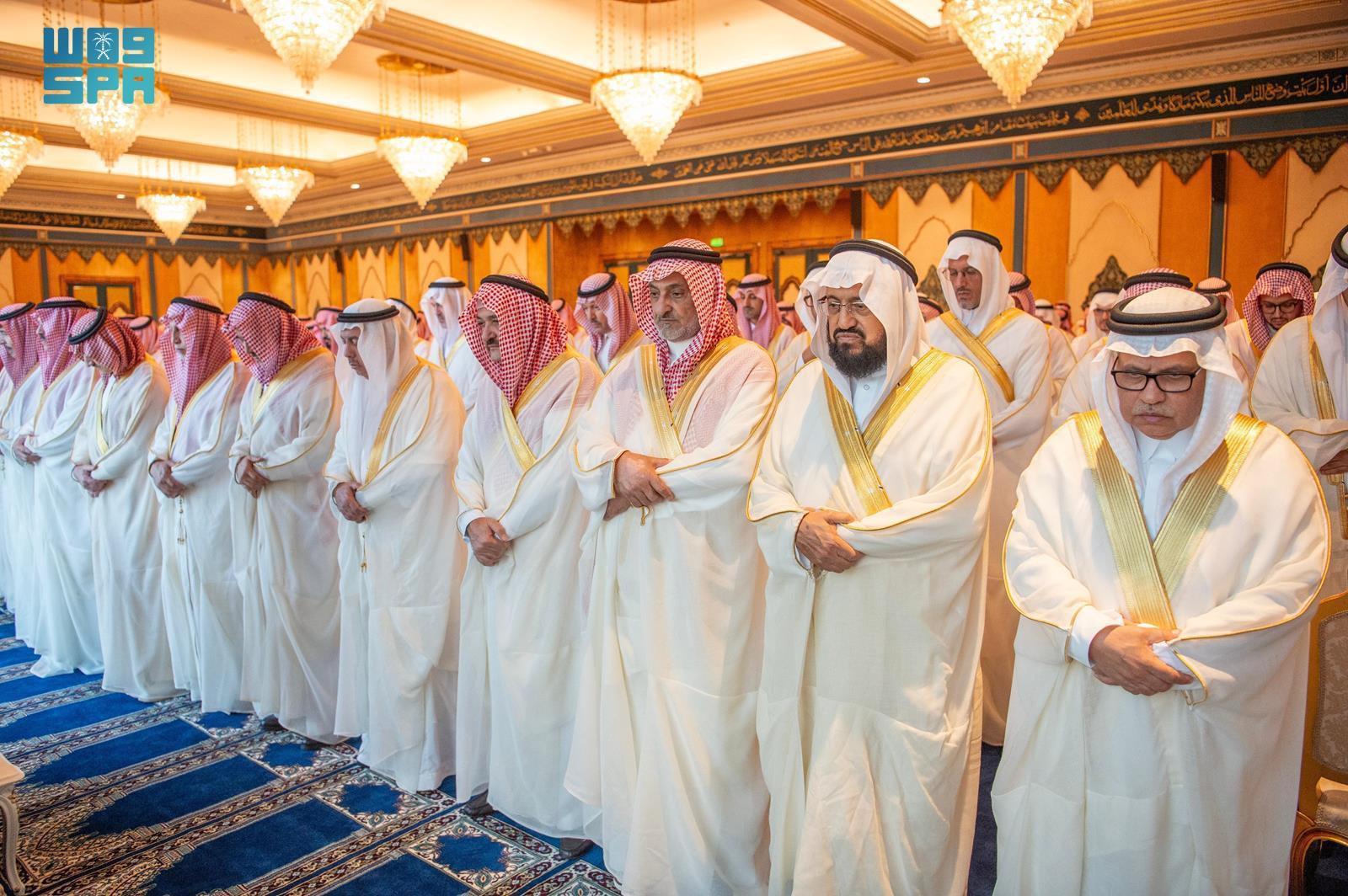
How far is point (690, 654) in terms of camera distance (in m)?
2.77

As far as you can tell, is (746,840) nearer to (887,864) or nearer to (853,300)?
(887,864)

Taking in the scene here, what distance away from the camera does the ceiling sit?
289 inches

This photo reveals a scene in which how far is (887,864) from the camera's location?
236 centimetres

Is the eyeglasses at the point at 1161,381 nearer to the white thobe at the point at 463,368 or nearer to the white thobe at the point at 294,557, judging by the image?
the white thobe at the point at 294,557

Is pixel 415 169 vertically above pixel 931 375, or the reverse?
pixel 415 169

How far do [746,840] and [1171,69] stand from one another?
7.80m

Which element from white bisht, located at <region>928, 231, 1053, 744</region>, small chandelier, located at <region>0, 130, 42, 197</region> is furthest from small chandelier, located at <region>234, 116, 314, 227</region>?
white bisht, located at <region>928, 231, 1053, 744</region>

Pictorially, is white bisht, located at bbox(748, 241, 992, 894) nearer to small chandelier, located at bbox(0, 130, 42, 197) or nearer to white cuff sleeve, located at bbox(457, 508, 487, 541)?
white cuff sleeve, located at bbox(457, 508, 487, 541)

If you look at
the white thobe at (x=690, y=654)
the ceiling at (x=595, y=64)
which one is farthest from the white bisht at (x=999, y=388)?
the ceiling at (x=595, y=64)

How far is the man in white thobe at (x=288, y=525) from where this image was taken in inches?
162

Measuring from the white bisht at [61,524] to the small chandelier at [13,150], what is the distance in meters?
4.71

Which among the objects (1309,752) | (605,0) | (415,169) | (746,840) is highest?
(605,0)

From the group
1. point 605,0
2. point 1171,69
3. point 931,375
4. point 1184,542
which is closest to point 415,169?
point 605,0

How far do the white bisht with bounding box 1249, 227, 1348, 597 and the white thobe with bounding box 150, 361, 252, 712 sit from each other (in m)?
4.36
